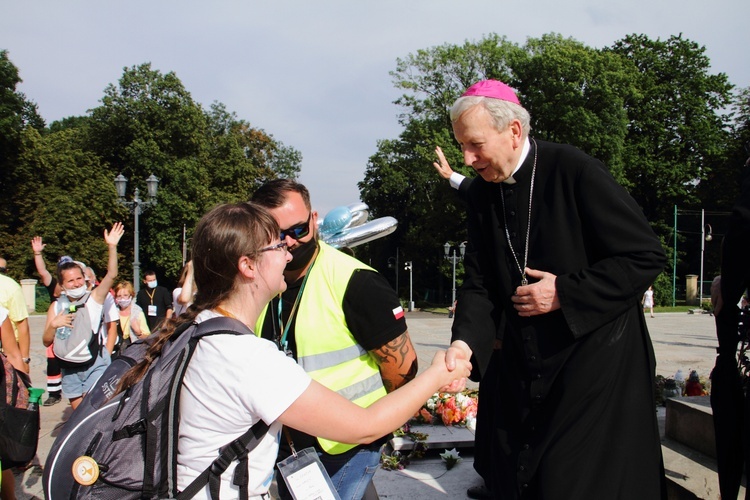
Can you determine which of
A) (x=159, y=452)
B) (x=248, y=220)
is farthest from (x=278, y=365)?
(x=248, y=220)

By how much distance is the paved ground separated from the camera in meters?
5.03

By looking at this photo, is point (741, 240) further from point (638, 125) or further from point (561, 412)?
point (638, 125)

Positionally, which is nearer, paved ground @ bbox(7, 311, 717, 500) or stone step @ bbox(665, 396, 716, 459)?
stone step @ bbox(665, 396, 716, 459)

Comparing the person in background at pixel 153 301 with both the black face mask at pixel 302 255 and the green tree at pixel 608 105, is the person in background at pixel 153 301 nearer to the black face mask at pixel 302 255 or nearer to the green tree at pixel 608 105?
the black face mask at pixel 302 255

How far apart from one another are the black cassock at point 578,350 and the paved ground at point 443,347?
2.73 m

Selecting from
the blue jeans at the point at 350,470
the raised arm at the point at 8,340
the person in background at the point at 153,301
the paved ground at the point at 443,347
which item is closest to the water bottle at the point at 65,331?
the paved ground at the point at 443,347

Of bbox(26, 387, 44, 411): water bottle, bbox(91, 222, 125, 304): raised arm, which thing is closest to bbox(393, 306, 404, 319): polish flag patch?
bbox(26, 387, 44, 411): water bottle

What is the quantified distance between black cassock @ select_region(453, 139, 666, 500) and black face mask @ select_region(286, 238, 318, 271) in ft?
2.35

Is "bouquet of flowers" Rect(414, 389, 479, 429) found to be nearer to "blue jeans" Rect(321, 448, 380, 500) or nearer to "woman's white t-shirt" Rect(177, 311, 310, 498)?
"blue jeans" Rect(321, 448, 380, 500)

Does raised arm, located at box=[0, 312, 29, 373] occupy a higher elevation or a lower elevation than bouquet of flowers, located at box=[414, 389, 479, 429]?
higher

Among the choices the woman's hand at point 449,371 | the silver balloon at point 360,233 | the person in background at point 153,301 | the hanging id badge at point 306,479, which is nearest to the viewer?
the hanging id badge at point 306,479

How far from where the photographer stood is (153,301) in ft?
35.1

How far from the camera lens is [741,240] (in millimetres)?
2576

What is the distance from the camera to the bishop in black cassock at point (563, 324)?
7.23ft
